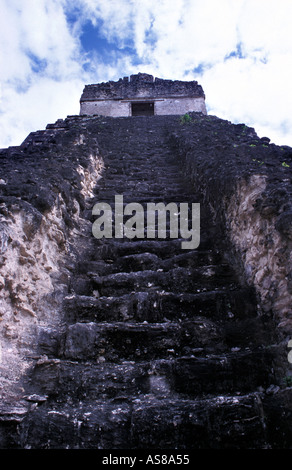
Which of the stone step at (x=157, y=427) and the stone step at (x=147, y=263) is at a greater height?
the stone step at (x=147, y=263)

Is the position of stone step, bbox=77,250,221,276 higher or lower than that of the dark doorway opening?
lower

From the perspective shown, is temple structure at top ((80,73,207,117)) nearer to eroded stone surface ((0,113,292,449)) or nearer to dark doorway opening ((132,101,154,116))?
dark doorway opening ((132,101,154,116))

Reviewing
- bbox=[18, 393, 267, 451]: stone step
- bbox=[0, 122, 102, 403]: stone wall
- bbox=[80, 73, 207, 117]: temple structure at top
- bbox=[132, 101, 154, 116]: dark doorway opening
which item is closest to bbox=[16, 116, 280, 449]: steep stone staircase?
bbox=[18, 393, 267, 451]: stone step

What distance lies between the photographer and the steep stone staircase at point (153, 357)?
1752 millimetres

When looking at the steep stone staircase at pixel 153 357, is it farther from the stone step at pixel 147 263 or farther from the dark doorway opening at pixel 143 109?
the dark doorway opening at pixel 143 109

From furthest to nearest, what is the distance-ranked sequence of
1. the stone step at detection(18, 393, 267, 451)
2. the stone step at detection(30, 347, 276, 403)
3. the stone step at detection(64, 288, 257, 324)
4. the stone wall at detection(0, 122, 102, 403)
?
1. the stone step at detection(64, 288, 257, 324)
2. the stone wall at detection(0, 122, 102, 403)
3. the stone step at detection(30, 347, 276, 403)
4. the stone step at detection(18, 393, 267, 451)

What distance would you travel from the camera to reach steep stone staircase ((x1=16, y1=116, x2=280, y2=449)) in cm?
175

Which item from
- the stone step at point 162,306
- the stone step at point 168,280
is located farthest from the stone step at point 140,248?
the stone step at point 162,306

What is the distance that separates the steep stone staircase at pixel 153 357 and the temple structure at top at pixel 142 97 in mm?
9691

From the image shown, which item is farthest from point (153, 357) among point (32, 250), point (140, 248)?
point (140, 248)

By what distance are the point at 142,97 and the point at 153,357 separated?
11903mm

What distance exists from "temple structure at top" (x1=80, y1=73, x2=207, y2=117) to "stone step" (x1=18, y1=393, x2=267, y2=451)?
451 inches

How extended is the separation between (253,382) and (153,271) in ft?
4.12
